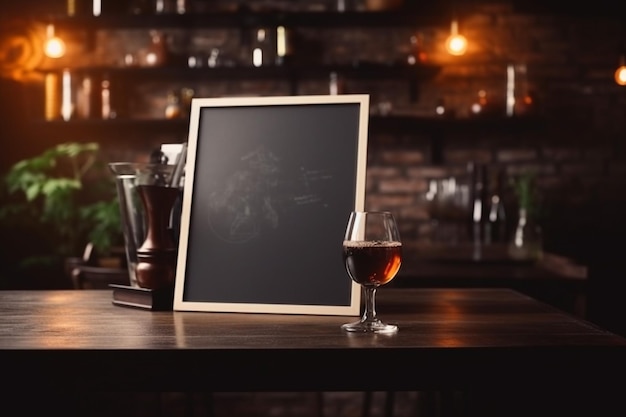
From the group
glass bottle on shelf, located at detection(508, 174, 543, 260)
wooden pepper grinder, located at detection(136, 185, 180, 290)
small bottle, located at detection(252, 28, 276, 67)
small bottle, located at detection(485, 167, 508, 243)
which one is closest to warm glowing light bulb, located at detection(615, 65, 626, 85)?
glass bottle on shelf, located at detection(508, 174, 543, 260)

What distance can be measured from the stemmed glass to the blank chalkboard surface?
0.10 metres

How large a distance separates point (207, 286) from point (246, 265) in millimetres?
74

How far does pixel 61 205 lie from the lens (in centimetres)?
418

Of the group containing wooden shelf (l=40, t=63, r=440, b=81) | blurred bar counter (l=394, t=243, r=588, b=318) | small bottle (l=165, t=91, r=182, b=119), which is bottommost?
blurred bar counter (l=394, t=243, r=588, b=318)

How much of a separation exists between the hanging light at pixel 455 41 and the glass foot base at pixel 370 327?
3.49 m

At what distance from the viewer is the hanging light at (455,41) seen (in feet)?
14.2

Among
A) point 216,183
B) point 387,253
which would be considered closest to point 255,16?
point 216,183

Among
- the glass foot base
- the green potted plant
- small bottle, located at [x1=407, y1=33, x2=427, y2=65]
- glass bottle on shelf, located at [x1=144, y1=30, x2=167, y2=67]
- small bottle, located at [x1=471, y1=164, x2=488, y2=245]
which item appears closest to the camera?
the glass foot base

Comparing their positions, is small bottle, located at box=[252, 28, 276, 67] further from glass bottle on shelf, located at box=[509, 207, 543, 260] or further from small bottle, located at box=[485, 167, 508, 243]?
glass bottle on shelf, located at box=[509, 207, 543, 260]

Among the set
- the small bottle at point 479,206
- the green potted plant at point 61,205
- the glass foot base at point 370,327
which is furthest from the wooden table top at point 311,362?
the small bottle at point 479,206

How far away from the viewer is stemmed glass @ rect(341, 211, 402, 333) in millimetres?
1084

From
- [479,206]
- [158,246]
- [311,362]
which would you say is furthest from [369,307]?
[479,206]

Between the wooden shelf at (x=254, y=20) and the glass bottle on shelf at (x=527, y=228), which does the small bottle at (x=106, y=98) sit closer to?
the wooden shelf at (x=254, y=20)

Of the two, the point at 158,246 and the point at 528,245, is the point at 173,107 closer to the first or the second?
the point at 528,245
